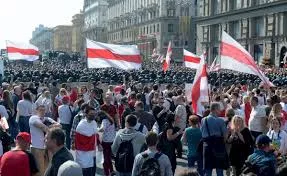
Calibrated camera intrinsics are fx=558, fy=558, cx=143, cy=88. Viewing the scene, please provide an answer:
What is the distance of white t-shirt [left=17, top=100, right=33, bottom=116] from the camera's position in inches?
520

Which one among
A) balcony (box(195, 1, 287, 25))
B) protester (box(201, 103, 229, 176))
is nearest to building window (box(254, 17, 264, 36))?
balcony (box(195, 1, 287, 25))

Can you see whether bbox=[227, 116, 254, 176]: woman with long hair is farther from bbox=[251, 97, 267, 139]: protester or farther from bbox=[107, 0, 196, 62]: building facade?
bbox=[107, 0, 196, 62]: building facade

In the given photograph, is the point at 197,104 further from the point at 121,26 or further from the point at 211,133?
the point at 121,26

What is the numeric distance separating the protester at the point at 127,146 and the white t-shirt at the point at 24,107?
215 inches

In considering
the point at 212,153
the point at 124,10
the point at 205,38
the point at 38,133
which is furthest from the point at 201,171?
the point at 124,10

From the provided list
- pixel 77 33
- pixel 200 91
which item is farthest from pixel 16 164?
pixel 77 33

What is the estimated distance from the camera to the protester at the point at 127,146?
26.9 feet

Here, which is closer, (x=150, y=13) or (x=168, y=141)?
(x=168, y=141)

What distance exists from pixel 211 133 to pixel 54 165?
4127 millimetres

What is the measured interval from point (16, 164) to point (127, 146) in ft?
7.03

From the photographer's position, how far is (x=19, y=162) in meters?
6.49

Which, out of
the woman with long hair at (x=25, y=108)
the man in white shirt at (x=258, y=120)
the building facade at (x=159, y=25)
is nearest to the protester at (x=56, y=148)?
the man in white shirt at (x=258, y=120)

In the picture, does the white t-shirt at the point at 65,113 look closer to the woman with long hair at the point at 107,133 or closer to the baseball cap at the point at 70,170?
the woman with long hair at the point at 107,133

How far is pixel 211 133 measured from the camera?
9672 mm
